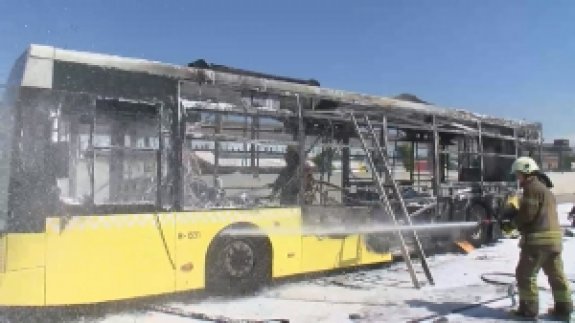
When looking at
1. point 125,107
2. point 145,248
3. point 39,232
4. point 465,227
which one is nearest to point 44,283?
point 39,232

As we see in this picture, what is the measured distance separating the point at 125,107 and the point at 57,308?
7.21 ft

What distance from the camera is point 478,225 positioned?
1175cm

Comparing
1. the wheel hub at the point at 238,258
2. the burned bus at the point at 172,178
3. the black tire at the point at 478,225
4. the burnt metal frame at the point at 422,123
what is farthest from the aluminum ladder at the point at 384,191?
the black tire at the point at 478,225

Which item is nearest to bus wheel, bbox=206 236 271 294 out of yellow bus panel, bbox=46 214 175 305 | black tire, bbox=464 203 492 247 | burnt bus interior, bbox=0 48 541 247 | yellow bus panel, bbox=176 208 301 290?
yellow bus panel, bbox=176 208 301 290

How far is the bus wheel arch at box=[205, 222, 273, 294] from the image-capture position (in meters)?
6.77

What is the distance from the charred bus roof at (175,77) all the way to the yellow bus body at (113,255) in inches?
55.4

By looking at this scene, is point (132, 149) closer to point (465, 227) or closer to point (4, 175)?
point (4, 175)

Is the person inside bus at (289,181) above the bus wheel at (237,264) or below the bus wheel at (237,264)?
above

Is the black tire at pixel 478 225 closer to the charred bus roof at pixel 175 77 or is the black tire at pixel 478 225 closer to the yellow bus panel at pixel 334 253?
the charred bus roof at pixel 175 77

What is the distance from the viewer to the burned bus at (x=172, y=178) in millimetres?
5500

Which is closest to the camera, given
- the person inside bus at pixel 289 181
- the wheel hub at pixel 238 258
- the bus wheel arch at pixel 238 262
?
the bus wheel arch at pixel 238 262

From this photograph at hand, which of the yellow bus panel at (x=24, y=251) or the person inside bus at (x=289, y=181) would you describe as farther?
the person inside bus at (x=289, y=181)

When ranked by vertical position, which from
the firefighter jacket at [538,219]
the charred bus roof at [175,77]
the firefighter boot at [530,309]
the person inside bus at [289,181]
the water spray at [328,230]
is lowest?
the firefighter boot at [530,309]

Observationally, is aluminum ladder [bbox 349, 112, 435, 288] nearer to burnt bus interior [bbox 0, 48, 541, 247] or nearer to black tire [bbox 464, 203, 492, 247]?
burnt bus interior [bbox 0, 48, 541, 247]
